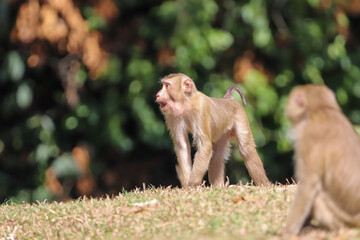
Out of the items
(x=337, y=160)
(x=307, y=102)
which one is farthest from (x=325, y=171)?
(x=307, y=102)

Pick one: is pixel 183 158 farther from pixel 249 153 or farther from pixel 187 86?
pixel 249 153

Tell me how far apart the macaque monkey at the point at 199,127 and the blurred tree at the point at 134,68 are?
6.84 ft

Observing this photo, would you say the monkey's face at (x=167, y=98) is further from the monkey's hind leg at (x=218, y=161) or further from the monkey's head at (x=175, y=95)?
the monkey's hind leg at (x=218, y=161)

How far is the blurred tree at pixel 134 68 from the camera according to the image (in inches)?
433

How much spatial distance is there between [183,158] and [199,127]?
43 centimetres

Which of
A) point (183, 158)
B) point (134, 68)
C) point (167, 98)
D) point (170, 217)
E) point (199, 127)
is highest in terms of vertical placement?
point (134, 68)

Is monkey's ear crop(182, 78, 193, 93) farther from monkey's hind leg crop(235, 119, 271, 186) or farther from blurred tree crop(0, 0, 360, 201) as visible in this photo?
blurred tree crop(0, 0, 360, 201)

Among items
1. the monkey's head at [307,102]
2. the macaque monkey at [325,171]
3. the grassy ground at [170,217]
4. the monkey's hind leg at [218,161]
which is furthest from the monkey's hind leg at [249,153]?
the macaque monkey at [325,171]

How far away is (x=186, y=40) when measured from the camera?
35.3 feet

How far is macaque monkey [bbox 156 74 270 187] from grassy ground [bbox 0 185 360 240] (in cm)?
87

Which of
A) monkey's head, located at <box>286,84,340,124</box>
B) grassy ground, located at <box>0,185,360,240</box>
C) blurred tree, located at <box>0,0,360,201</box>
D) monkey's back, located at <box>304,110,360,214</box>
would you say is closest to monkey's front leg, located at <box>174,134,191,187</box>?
grassy ground, located at <box>0,185,360,240</box>

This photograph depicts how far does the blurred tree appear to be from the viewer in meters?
11.0

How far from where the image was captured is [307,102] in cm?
508

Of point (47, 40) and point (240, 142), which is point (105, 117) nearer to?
point (47, 40)
